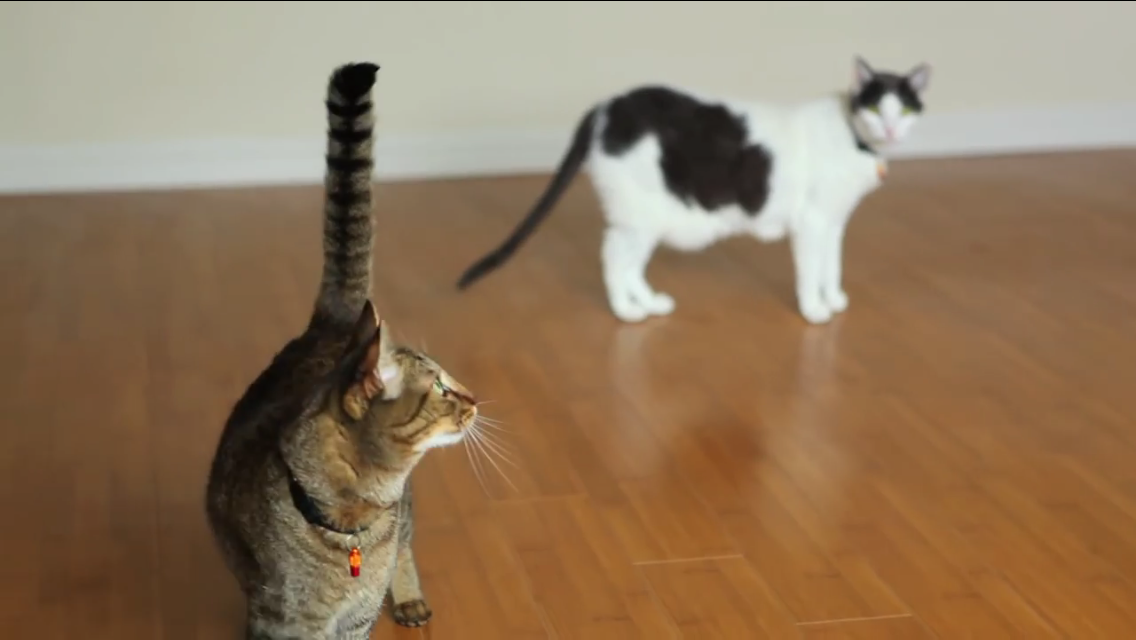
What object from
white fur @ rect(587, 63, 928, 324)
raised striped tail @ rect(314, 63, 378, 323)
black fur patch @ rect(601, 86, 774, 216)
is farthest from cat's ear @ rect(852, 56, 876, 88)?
raised striped tail @ rect(314, 63, 378, 323)

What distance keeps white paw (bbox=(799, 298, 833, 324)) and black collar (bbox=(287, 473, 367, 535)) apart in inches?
77.1

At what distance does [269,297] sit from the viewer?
11.5 feet

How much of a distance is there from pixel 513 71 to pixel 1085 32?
7.22 feet

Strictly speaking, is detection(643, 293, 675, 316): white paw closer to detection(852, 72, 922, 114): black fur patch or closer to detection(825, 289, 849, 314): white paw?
detection(825, 289, 849, 314): white paw

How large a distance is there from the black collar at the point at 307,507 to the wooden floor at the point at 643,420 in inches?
18.9

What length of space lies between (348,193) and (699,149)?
59.9 inches

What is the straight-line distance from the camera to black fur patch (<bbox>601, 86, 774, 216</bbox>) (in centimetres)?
331

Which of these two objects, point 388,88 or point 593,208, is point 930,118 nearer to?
point 593,208

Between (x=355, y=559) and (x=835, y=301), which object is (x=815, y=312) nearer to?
(x=835, y=301)

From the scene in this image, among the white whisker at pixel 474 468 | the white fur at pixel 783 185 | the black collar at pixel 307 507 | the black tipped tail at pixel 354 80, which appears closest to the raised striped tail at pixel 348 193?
the black tipped tail at pixel 354 80

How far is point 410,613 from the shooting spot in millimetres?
2158

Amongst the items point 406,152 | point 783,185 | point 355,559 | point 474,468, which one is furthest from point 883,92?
point 355,559

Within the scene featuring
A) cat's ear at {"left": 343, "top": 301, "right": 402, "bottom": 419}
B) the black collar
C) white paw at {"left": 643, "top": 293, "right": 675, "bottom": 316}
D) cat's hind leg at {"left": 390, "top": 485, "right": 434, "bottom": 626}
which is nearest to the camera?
cat's ear at {"left": 343, "top": 301, "right": 402, "bottom": 419}

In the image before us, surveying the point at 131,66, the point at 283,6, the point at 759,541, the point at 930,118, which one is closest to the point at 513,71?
the point at 283,6
